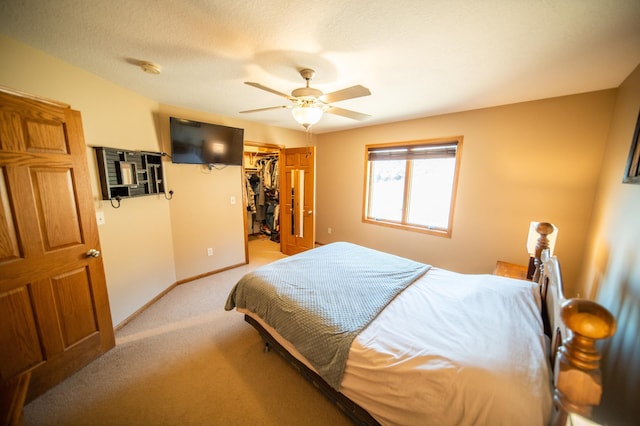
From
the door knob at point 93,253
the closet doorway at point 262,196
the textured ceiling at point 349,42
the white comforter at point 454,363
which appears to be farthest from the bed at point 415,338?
the closet doorway at point 262,196

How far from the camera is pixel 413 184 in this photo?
134 inches

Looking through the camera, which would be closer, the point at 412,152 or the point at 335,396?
the point at 335,396

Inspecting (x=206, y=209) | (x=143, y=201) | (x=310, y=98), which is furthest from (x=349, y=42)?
(x=206, y=209)

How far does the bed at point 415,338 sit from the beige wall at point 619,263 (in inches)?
10.8

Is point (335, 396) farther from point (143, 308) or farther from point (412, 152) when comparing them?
point (412, 152)

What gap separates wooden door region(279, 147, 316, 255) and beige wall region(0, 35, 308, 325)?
1.65ft

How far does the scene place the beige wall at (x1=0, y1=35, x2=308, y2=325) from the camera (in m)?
1.63

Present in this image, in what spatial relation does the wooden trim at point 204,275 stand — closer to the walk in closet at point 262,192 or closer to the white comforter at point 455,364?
the walk in closet at point 262,192

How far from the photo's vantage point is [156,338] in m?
2.04

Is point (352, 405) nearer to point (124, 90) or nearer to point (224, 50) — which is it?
point (224, 50)

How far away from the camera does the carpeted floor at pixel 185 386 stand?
139cm

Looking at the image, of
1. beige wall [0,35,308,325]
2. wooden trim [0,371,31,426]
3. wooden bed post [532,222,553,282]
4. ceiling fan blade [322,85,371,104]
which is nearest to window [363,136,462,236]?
wooden bed post [532,222,553,282]

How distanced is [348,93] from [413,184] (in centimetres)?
233

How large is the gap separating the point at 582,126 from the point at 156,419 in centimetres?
422
